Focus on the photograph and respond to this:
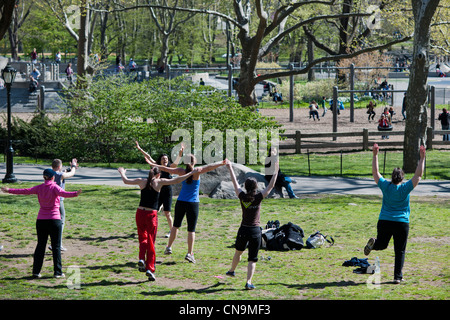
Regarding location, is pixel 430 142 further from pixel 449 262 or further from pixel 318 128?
pixel 449 262

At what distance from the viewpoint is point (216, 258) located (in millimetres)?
10039

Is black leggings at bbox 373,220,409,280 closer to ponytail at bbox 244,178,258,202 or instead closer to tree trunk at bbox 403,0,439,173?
ponytail at bbox 244,178,258,202

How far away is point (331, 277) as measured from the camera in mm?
8898

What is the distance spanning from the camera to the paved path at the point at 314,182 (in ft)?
57.4

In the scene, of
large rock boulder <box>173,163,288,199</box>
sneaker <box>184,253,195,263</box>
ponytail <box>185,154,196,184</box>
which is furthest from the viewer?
large rock boulder <box>173,163,288,199</box>

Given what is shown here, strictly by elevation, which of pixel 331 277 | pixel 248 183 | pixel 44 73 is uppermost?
pixel 44 73

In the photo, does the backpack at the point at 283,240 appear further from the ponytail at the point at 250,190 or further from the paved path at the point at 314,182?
the paved path at the point at 314,182

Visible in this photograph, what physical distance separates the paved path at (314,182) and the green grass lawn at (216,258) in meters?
2.25

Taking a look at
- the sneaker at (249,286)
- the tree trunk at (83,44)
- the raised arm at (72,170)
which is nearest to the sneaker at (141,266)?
the sneaker at (249,286)

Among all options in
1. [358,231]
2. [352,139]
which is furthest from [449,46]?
[358,231]

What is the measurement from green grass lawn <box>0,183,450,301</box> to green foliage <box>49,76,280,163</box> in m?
7.45

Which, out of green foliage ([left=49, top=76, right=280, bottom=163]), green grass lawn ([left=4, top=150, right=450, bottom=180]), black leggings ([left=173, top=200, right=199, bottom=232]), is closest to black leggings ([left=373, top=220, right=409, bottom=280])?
black leggings ([left=173, top=200, right=199, bottom=232])

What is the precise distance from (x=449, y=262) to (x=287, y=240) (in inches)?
101

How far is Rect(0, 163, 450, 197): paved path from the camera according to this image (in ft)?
57.4
